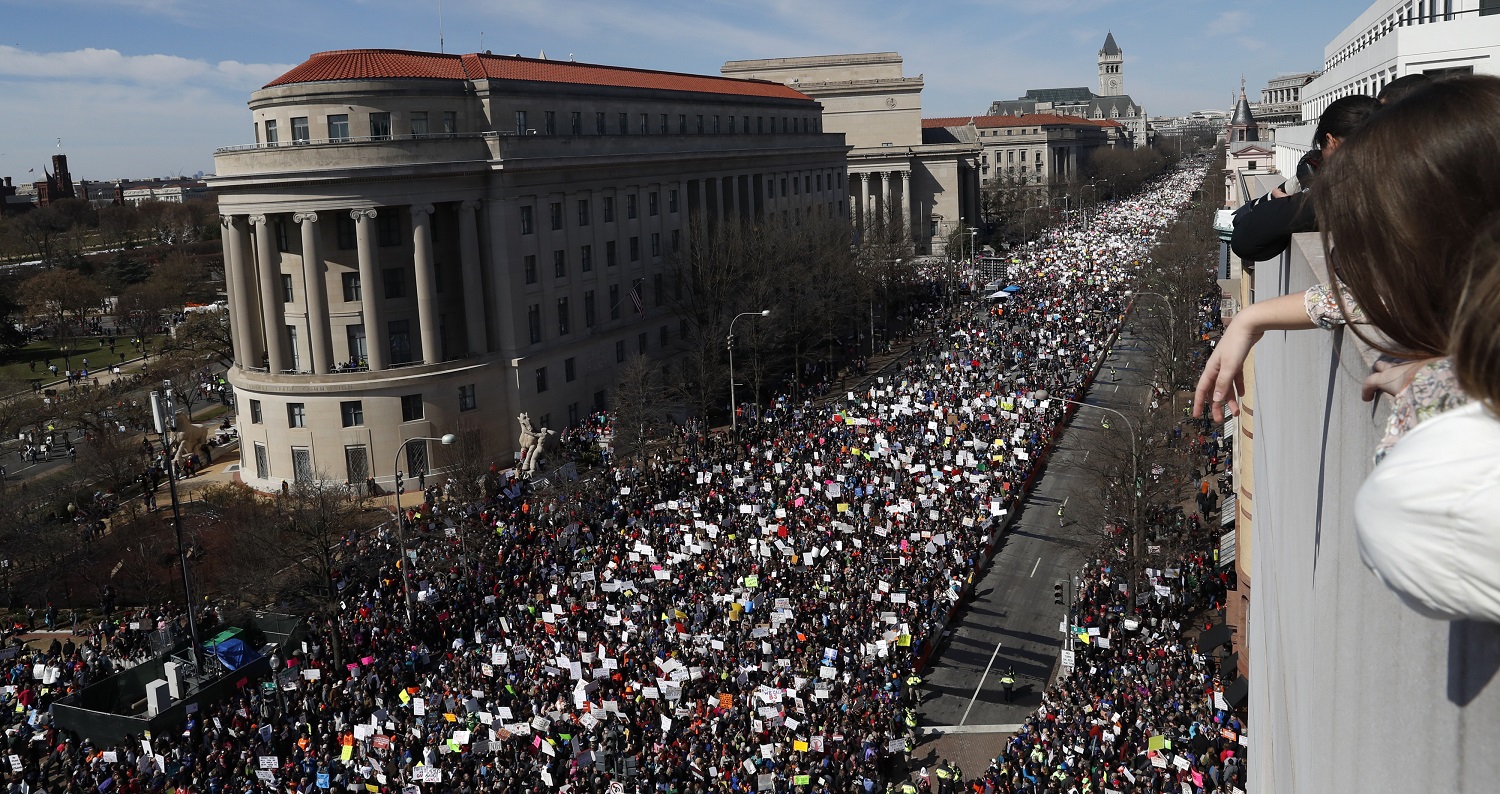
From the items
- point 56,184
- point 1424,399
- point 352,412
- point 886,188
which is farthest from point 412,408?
point 56,184

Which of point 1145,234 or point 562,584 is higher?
point 1145,234

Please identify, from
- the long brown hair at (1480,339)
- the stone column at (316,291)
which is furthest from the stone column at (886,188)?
the long brown hair at (1480,339)

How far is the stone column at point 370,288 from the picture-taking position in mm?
51562

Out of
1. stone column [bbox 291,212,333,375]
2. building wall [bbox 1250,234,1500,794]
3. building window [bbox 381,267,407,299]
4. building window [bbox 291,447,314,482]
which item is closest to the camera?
building wall [bbox 1250,234,1500,794]

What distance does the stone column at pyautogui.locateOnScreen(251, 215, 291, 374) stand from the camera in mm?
51875

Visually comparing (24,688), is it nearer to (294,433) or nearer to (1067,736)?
(294,433)

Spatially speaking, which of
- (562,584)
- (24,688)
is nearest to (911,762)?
(562,584)

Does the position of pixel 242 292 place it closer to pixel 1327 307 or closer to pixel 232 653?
pixel 232 653

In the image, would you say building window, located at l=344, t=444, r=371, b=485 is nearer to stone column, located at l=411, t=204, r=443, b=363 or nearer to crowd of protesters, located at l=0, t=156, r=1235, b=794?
stone column, located at l=411, t=204, r=443, b=363

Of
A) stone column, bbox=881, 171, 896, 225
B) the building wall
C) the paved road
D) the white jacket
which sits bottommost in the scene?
the paved road

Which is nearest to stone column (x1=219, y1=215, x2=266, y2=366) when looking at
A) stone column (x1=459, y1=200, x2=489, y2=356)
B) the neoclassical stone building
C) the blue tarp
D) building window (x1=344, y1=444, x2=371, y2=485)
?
the neoclassical stone building

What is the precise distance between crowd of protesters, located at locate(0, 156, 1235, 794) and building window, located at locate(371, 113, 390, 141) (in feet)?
60.3

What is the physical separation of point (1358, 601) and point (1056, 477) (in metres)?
49.0

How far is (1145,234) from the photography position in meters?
125
